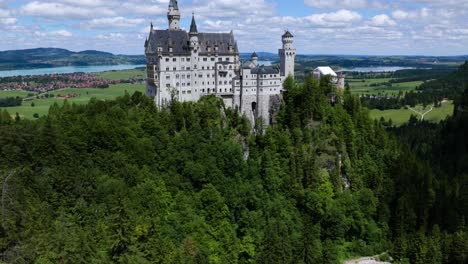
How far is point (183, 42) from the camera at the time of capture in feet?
297

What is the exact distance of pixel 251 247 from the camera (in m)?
71.9

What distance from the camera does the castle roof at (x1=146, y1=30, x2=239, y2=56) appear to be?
88.8 m

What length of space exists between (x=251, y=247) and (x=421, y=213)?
114 ft

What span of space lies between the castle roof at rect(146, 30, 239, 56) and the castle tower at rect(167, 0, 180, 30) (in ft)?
8.02

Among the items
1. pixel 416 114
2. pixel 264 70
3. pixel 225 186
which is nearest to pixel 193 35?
pixel 264 70

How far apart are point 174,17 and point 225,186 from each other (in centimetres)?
3721

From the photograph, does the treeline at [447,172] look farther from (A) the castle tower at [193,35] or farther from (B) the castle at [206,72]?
(A) the castle tower at [193,35]

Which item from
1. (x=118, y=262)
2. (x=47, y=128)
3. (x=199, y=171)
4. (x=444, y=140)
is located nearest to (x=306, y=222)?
(x=199, y=171)

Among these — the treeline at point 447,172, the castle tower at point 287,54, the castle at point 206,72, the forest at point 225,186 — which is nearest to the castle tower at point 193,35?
the castle at point 206,72

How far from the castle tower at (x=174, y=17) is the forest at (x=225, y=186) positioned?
→ 16937 millimetres

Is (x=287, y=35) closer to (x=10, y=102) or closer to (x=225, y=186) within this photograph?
(x=225, y=186)

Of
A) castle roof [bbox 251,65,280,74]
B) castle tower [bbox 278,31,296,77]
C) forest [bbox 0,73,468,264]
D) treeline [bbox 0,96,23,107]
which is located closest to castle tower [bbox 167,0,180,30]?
forest [bbox 0,73,468,264]

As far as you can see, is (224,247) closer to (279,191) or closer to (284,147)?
(279,191)

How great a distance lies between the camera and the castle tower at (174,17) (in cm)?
9262
